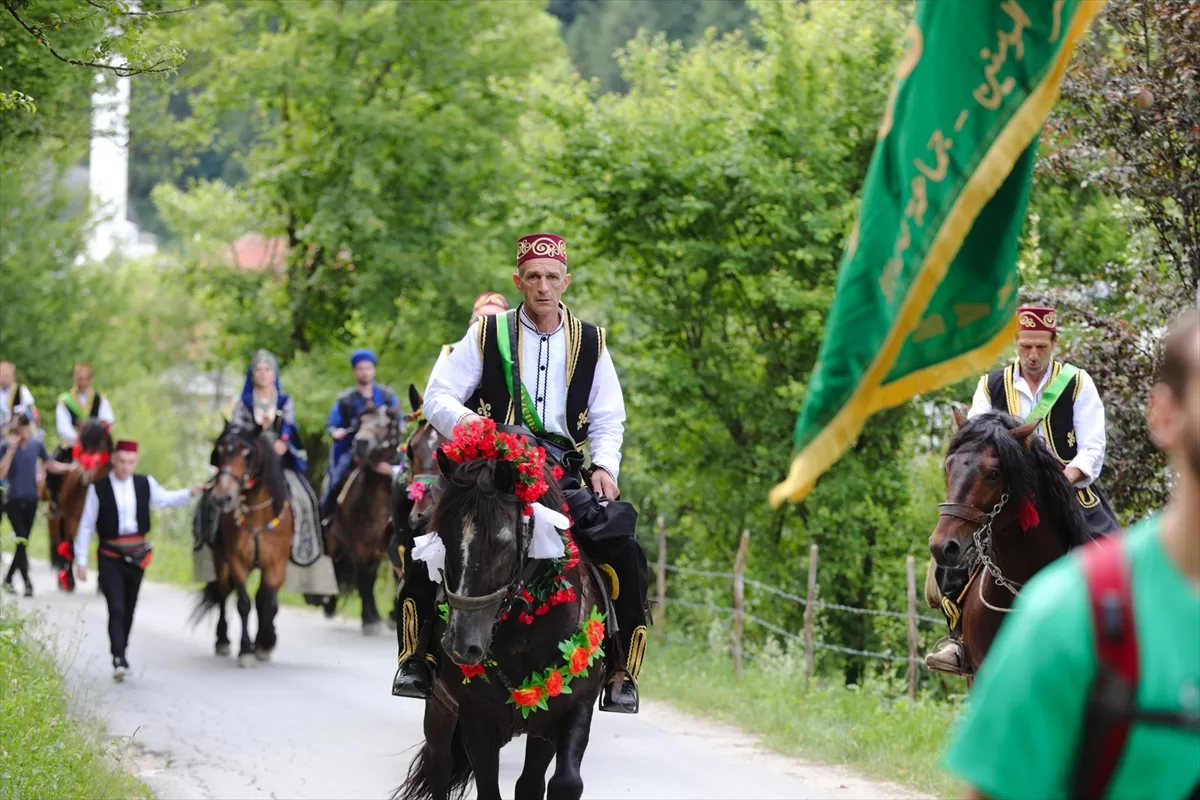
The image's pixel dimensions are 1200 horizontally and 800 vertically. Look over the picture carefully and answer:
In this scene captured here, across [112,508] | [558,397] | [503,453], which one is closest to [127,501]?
[112,508]

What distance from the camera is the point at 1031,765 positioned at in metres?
2.52

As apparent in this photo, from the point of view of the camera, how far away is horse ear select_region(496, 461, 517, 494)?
22.6 feet

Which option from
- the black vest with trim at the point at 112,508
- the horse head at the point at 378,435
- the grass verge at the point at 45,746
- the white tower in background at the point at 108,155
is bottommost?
the grass verge at the point at 45,746

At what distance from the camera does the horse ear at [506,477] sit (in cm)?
688

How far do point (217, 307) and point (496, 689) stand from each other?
73.8 feet

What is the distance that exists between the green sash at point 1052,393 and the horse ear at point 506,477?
3676 mm

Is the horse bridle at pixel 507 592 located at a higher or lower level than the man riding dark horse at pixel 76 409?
lower

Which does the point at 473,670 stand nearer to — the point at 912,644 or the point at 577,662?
the point at 577,662

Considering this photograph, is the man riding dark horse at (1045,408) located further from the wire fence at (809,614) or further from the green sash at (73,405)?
the green sash at (73,405)

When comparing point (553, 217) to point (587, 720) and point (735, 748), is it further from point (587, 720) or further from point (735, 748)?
point (587, 720)

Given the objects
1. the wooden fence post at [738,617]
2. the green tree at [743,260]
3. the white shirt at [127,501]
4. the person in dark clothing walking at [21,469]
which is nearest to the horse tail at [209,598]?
the white shirt at [127,501]

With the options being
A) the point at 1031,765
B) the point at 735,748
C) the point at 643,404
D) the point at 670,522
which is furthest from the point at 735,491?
the point at 1031,765

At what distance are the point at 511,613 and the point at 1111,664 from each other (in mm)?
4750

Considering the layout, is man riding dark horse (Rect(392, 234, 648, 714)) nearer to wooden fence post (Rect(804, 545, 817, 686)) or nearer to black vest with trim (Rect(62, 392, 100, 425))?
wooden fence post (Rect(804, 545, 817, 686))
